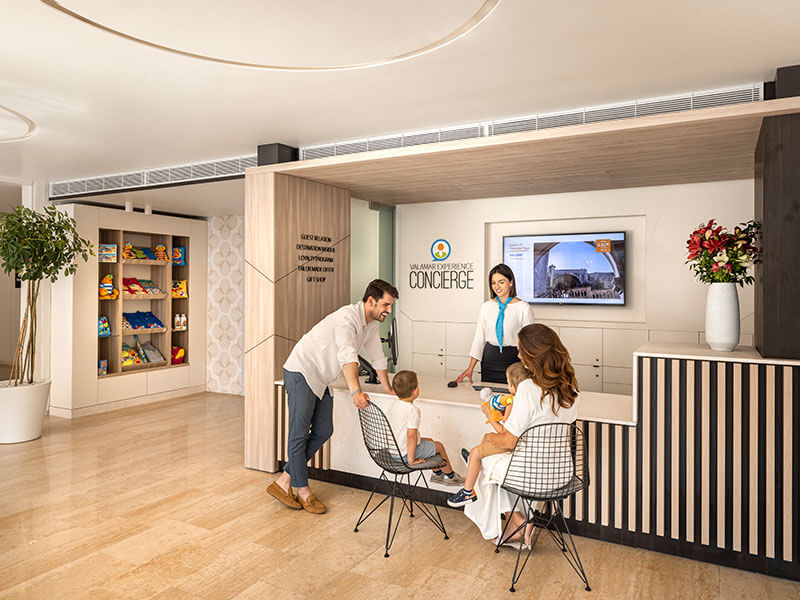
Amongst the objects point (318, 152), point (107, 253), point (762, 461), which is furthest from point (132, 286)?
point (762, 461)

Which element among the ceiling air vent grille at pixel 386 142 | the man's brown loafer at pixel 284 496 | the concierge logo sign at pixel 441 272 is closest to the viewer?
the man's brown loafer at pixel 284 496

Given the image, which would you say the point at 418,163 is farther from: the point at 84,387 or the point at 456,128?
the point at 84,387

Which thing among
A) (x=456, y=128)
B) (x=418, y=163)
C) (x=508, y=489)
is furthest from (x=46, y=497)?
(x=456, y=128)

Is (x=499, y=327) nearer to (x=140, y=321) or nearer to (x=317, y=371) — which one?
(x=317, y=371)

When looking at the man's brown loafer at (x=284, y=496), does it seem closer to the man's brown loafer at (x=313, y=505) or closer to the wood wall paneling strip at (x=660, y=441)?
the man's brown loafer at (x=313, y=505)

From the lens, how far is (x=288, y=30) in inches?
105

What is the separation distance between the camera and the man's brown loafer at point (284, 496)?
12.8ft

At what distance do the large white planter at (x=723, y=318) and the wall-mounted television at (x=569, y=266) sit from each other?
7.01 feet

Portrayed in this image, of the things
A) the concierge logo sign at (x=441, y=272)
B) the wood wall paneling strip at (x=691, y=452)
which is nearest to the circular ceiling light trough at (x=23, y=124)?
the concierge logo sign at (x=441, y=272)

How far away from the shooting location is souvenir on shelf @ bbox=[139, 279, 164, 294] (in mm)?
7613

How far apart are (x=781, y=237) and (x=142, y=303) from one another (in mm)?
7305

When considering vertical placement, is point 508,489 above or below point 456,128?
below

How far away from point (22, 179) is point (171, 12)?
209 inches

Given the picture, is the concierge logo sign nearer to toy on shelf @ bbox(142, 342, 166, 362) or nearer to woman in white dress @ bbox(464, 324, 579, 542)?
woman in white dress @ bbox(464, 324, 579, 542)
